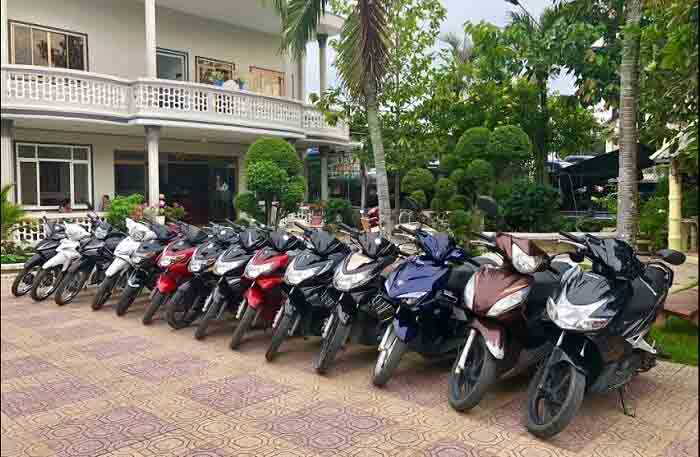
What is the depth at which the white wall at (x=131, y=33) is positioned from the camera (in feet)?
46.2

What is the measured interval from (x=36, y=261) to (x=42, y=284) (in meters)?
0.36

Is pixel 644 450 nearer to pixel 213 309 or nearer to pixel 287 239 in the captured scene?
pixel 287 239

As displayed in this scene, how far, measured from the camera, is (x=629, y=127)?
20.4 ft

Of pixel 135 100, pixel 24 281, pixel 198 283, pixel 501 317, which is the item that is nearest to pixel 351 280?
pixel 501 317

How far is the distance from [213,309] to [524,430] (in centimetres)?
304

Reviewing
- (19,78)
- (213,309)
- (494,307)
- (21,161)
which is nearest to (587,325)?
(494,307)

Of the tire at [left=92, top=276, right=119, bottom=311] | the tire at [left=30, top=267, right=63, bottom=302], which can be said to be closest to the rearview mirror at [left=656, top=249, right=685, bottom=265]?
the tire at [left=92, top=276, right=119, bottom=311]

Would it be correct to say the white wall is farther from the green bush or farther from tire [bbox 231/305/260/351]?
tire [bbox 231/305/260/351]

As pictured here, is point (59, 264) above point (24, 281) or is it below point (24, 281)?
above

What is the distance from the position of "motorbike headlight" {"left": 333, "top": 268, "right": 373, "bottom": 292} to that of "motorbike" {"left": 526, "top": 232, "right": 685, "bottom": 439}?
4.61 ft

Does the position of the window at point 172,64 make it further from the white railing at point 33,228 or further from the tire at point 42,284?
the tire at point 42,284

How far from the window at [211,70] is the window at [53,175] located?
4.04 metres

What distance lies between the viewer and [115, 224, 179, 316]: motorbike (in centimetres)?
645

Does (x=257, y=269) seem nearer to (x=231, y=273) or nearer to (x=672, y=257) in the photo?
(x=231, y=273)
